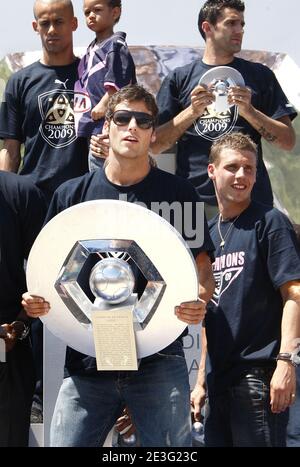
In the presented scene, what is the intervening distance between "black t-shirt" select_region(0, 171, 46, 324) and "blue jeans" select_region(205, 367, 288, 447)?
903 millimetres

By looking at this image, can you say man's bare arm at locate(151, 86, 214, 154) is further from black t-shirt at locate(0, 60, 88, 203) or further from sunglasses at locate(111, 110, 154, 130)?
sunglasses at locate(111, 110, 154, 130)

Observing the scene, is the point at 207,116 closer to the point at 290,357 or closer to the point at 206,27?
the point at 206,27

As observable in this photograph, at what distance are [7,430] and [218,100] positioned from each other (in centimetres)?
181

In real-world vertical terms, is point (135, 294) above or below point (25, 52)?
below

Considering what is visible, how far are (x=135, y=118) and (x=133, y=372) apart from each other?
0.93m

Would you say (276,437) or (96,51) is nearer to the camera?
(276,437)

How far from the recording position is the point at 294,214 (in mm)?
6082

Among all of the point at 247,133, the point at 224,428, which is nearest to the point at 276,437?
the point at 224,428

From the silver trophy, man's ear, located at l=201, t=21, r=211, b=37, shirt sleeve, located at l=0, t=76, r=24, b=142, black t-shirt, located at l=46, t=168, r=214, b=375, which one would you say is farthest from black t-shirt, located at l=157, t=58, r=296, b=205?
the silver trophy

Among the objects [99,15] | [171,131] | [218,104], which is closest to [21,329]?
[171,131]

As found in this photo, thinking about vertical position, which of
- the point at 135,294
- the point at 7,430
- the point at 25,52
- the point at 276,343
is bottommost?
the point at 7,430
